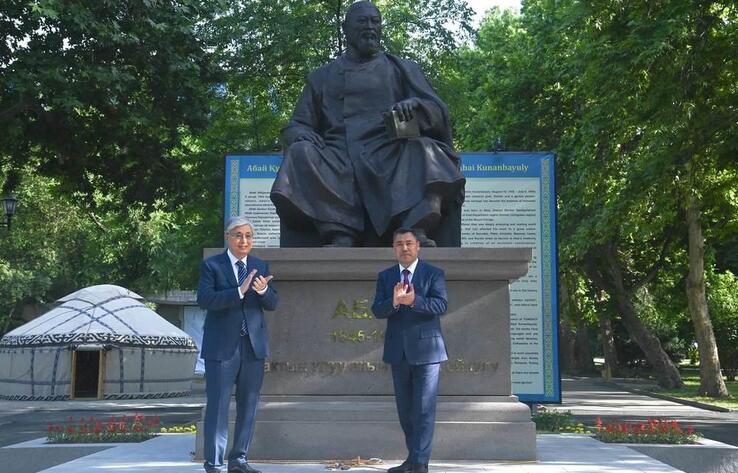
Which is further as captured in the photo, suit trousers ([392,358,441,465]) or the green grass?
the green grass

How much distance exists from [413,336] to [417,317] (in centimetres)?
14

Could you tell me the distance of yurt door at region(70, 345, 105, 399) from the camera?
2834 centimetres

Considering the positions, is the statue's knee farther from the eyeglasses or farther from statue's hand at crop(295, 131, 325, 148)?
the eyeglasses

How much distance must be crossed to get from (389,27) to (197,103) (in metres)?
6.33

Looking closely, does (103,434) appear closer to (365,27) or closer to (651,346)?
(365,27)

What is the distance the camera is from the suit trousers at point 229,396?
590cm

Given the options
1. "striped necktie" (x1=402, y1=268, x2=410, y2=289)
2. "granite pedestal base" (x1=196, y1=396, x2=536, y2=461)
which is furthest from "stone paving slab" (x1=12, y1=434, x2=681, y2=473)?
"striped necktie" (x1=402, y1=268, x2=410, y2=289)

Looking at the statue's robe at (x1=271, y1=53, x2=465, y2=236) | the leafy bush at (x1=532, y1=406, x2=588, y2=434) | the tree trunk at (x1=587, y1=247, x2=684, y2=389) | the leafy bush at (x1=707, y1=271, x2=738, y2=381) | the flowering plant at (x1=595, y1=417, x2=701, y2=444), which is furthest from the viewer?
the leafy bush at (x1=707, y1=271, x2=738, y2=381)

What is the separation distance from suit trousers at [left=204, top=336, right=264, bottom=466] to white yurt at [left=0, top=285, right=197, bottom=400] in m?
22.4

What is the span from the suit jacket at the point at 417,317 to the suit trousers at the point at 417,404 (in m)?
0.08

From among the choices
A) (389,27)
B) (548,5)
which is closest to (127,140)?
(389,27)

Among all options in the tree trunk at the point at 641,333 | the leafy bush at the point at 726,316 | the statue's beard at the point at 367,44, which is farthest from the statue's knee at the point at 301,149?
the leafy bush at the point at 726,316

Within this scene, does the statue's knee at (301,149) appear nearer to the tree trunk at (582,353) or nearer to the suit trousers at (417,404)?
the suit trousers at (417,404)

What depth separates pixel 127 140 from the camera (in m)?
18.3
